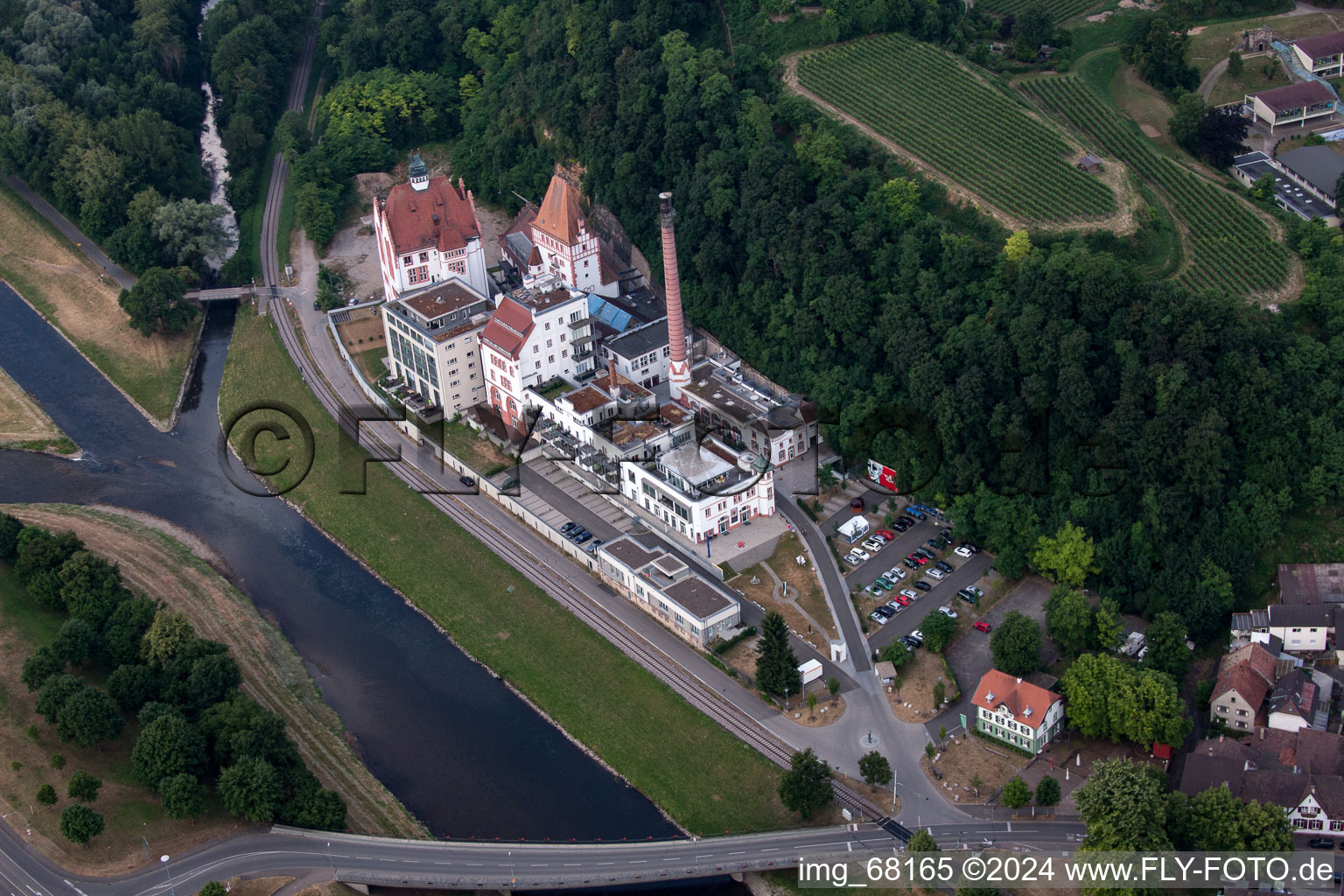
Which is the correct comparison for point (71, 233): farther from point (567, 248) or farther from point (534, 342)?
point (534, 342)

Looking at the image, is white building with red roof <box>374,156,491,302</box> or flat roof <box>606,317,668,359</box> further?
white building with red roof <box>374,156,491,302</box>

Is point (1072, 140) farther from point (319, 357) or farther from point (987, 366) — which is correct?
point (319, 357)

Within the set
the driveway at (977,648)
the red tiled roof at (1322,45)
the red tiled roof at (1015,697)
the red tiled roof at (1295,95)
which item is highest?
the red tiled roof at (1322,45)

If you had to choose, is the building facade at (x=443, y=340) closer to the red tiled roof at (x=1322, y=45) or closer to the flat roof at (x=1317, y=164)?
the flat roof at (x=1317, y=164)

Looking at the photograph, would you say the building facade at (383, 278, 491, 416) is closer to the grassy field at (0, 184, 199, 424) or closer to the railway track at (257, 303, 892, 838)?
the railway track at (257, 303, 892, 838)

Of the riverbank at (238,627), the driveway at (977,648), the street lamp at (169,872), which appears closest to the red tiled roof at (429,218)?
the riverbank at (238,627)

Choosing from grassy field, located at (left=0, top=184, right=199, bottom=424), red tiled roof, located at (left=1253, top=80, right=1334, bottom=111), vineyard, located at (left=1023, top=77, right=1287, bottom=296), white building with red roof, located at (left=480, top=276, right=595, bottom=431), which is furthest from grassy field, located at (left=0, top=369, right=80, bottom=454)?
red tiled roof, located at (left=1253, top=80, right=1334, bottom=111)
